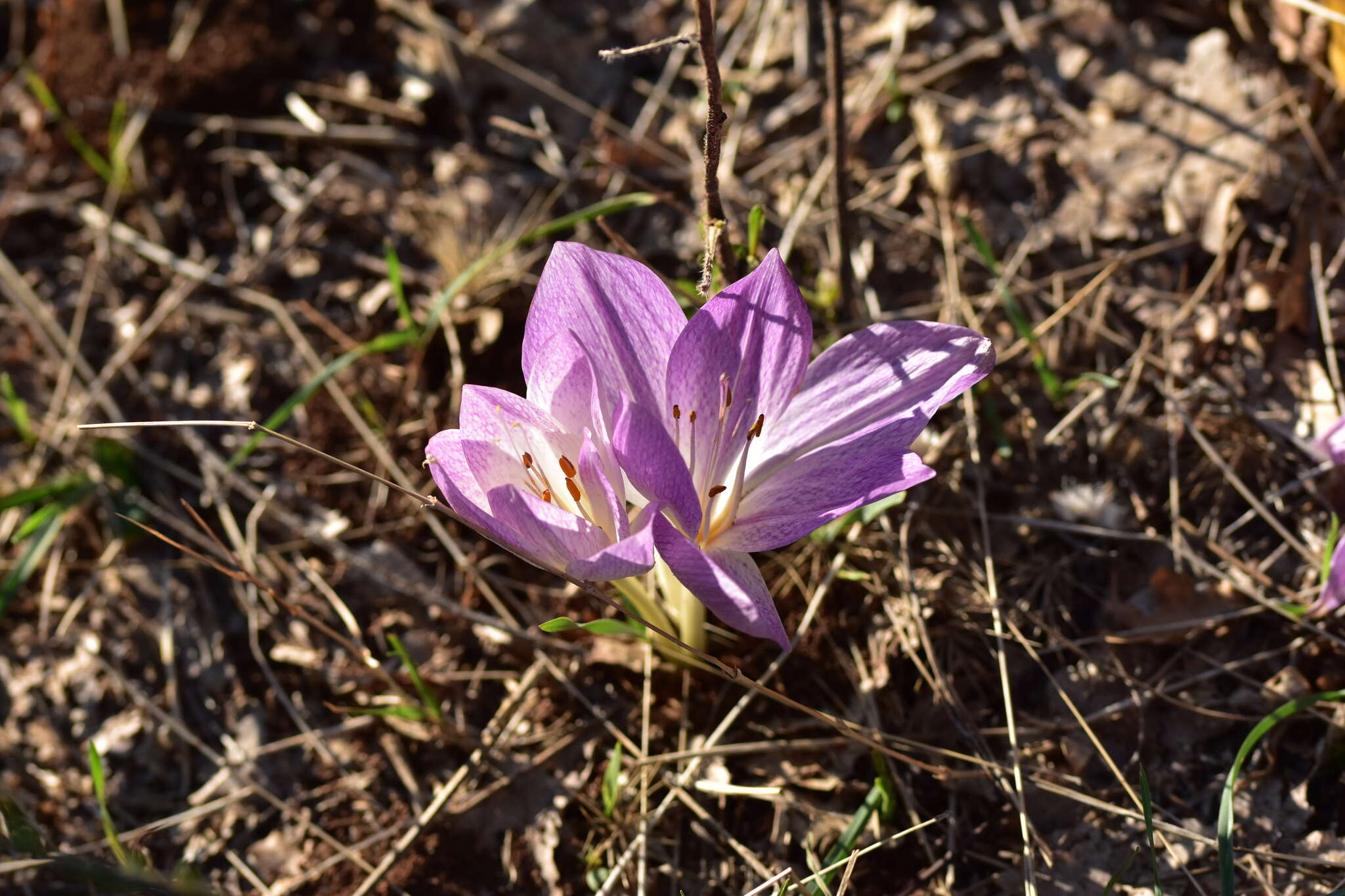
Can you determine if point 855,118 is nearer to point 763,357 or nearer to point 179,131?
point 763,357

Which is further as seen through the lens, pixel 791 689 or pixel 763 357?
pixel 791 689

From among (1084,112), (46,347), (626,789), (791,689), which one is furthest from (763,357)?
(46,347)

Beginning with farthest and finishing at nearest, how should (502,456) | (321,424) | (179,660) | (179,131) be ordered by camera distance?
1. (179,131)
2. (321,424)
3. (179,660)
4. (502,456)

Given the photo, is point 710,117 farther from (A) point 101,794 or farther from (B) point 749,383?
(A) point 101,794

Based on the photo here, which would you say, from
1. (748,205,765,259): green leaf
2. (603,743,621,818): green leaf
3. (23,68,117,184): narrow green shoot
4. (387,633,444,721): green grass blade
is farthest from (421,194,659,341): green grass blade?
(23,68,117,184): narrow green shoot

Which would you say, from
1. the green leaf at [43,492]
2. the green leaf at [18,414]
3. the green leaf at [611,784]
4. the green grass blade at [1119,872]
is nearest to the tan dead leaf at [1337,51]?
the green grass blade at [1119,872]

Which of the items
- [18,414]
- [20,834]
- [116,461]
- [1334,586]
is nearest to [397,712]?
[20,834]
